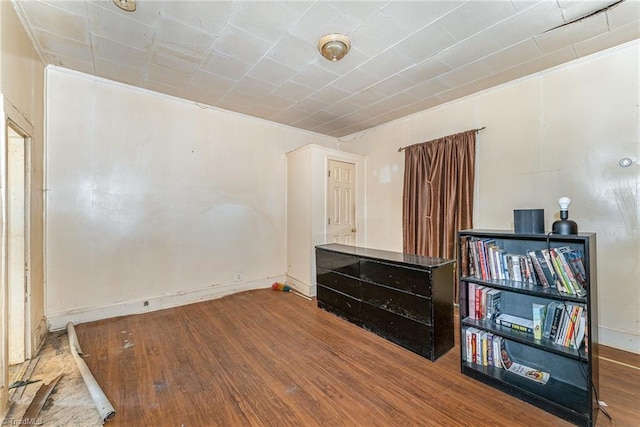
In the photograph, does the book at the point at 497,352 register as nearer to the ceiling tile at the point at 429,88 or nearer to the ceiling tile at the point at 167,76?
the ceiling tile at the point at 429,88

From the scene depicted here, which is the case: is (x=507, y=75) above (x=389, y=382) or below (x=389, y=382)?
above

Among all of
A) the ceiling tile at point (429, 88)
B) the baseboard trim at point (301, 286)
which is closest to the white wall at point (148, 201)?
the baseboard trim at point (301, 286)

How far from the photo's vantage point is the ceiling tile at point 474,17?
2027 millimetres

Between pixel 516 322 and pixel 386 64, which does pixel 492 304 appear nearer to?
pixel 516 322

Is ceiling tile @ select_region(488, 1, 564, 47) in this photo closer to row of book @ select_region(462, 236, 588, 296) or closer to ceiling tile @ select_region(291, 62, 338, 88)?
ceiling tile @ select_region(291, 62, 338, 88)

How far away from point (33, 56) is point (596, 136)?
5467 mm

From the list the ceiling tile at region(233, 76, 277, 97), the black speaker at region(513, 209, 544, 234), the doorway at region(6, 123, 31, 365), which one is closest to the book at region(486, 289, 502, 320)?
the black speaker at region(513, 209, 544, 234)

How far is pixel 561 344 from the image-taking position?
1801mm

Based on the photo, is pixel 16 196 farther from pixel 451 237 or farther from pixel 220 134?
pixel 451 237

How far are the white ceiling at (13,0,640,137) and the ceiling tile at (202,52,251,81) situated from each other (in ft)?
0.04

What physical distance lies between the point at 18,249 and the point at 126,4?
223 centimetres

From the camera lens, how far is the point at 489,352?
214cm

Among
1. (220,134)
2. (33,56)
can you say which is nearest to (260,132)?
(220,134)

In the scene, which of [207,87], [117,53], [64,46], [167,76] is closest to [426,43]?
[207,87]
